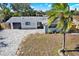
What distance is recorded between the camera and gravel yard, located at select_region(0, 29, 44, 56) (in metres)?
3.18

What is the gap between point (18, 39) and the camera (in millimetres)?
3205

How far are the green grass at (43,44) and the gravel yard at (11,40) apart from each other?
5 centimetres

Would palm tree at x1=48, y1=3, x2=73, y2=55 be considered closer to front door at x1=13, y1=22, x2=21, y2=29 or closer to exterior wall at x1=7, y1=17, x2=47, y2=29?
exterior wall at x1=7, y1=17, x2=47, y2=29

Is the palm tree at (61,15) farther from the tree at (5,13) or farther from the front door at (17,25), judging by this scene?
Result: the tree at (5,13)

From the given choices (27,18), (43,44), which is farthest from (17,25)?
(43,44)

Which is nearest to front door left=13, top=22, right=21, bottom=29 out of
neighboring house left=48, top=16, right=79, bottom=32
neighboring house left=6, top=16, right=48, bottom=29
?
neighboring house left=6, top=16, right=48, bottom=29

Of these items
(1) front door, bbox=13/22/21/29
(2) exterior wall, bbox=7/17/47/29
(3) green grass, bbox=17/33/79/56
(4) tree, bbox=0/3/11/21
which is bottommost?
(3) green grass, bbox=17/33/79/56

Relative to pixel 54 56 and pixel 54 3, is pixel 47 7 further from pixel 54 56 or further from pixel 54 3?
pixel 54 56

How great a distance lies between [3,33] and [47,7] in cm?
54

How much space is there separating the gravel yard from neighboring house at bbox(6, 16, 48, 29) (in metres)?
0.05

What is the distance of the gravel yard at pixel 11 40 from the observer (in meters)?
3.18

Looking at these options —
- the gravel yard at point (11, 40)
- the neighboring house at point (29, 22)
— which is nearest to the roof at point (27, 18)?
the neighboring house at point (29, 22)

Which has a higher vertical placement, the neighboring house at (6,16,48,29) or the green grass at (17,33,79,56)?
the neighboring house at (6,16,48,29)

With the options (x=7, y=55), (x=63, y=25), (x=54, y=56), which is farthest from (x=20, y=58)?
(x=63, y=25)
